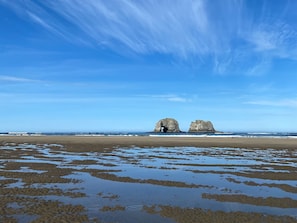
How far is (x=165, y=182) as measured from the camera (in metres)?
16.0

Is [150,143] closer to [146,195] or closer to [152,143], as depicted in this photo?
[152,143]

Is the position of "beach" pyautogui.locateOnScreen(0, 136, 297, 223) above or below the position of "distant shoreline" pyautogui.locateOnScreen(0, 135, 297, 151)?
below

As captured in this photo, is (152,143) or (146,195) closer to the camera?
(146,195)

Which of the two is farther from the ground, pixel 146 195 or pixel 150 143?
pixel 150 143

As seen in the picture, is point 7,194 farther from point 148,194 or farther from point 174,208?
point 174,208

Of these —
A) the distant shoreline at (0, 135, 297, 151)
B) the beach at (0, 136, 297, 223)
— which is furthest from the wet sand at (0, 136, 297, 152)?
the beach at (0, 136, 297, 223)

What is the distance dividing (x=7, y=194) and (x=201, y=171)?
12062mm

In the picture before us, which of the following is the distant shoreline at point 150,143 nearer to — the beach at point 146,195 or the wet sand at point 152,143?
the wet sand at point 152,143

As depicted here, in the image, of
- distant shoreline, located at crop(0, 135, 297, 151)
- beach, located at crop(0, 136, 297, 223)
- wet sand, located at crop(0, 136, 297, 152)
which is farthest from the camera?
wet sand, located at crop(0, 136, 297, 152)

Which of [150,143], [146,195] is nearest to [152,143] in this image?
[150,143]

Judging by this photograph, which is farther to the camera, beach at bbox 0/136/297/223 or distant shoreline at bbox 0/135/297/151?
distant shoreline at bbox 0/135/297/151

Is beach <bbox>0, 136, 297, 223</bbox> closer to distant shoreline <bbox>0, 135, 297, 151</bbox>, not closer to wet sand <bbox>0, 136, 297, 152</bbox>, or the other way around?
wet sand <bbox>0, 136, 297, 152</bbox>

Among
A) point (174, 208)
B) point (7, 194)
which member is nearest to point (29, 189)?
point (7, 194)

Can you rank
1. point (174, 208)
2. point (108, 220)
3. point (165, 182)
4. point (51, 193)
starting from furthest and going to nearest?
1. point (165, 182)
2. point (51, 193)
3. point (174, 208)
4. point (108, 220)
